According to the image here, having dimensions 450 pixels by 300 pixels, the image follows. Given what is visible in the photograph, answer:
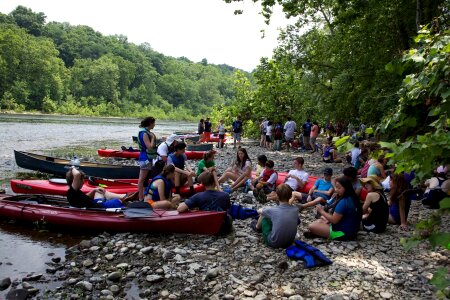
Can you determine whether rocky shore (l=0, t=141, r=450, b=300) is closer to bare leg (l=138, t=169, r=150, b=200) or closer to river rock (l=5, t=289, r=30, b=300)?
river rock (l=5, t=289, r=30, b=300)

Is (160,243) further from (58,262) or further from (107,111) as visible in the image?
(107,111)

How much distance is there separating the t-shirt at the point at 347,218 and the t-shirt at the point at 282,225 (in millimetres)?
762

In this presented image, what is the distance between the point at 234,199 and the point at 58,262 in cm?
451

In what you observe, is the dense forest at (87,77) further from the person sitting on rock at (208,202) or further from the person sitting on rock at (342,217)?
the person sitting on rock at (342,217)

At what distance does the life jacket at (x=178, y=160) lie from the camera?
9.36 metres

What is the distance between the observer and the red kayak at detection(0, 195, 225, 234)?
664cm

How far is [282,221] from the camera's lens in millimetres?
5852

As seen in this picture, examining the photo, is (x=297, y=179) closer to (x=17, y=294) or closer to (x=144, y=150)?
(x=144, y=150)

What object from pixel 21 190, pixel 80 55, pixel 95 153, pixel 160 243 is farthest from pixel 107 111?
pixel 160 243

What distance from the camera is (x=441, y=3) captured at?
1042cm

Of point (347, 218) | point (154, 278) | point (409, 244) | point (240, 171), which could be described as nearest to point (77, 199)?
point (154, 278)

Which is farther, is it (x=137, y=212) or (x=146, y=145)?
(x=146, y=145)

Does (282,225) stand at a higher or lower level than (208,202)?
lower

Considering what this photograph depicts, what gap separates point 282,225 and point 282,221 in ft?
0.23
